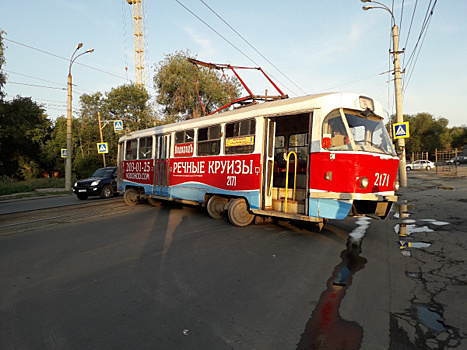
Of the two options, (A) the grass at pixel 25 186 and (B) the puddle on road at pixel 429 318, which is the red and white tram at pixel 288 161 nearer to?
(B) the puddle on road at pixel 429 318

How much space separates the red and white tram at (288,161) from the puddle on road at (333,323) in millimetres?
1790

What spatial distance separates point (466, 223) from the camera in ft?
26.0

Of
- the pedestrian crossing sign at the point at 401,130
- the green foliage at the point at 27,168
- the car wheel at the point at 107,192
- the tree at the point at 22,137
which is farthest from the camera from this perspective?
the green foliage at the point at 27,168

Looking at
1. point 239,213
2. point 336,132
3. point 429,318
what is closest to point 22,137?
point 239,213

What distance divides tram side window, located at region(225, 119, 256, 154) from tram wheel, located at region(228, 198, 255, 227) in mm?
1265

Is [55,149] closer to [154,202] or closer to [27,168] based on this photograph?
[27,168]

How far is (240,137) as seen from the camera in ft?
26.5

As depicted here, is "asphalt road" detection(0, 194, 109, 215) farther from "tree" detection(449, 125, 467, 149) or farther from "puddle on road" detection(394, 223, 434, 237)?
"tree" detection(449, 125, 467, 149)

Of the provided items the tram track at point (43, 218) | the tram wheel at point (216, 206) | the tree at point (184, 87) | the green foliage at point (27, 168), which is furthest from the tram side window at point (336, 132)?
the green foliage at point (27, 168)

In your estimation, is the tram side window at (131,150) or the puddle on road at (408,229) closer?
the puddle on road at (408,229)

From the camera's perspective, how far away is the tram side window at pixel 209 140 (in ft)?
28.8

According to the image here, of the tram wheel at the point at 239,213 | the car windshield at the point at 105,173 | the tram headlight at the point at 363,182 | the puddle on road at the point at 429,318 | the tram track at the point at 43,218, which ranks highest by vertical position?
the tram headlight at the point at 363,182

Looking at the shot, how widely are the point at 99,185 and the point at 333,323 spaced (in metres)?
15.0

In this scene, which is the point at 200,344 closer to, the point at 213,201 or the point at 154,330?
the point at 154,330
